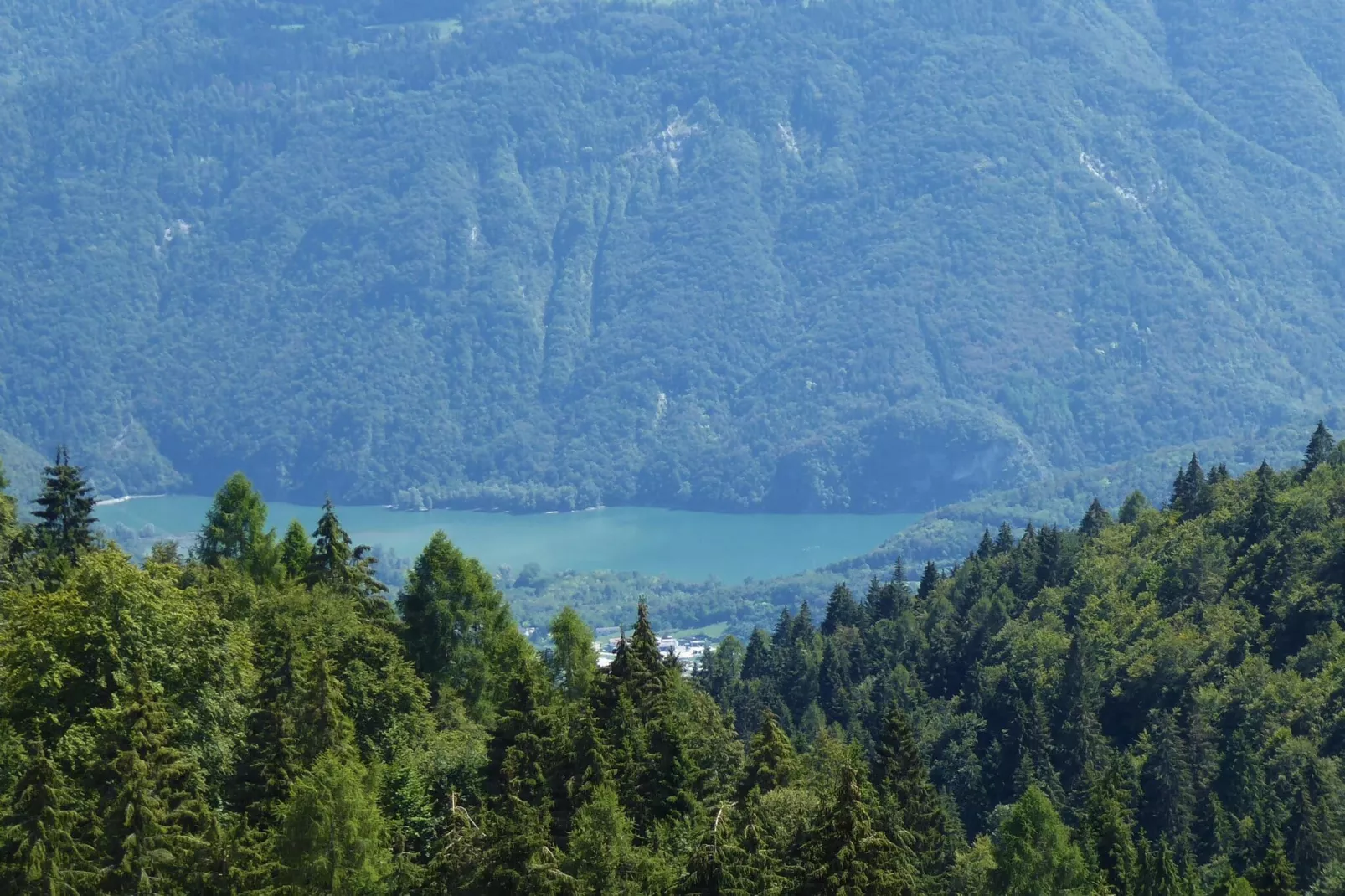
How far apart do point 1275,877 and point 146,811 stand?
3332cm

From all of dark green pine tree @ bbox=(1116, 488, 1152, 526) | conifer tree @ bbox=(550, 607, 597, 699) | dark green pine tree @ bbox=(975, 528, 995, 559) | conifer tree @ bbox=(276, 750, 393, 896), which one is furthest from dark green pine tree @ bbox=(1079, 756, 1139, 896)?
dark green pine tree @ bbox=(975, 528, 995, 559)

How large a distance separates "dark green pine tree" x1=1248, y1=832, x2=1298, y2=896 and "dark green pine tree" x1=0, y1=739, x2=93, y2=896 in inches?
1299

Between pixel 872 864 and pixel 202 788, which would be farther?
pixel 202 788

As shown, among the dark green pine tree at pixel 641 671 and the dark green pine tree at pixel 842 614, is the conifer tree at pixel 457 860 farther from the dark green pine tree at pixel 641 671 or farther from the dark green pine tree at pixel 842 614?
the dark green pine tree at pixel 842 614

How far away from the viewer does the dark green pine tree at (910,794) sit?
60.4 m

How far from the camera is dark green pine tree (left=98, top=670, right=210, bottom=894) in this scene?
4525 cm

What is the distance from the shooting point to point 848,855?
4122cm

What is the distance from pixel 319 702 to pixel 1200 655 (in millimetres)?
62599

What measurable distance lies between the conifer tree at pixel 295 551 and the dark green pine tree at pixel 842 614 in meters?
62.5

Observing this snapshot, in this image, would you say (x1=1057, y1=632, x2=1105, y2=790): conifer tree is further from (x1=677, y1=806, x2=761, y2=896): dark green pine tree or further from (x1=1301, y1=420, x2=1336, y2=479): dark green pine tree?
(x1=677, y1=806, x2=761, y2=896): dark green pine tree

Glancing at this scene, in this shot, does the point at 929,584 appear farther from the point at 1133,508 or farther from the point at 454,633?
the point at 454,633

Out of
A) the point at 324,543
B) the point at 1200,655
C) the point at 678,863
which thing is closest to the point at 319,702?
the point at 678,863

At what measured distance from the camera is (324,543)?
245ft

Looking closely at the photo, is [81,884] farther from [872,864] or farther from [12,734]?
[872,864]
